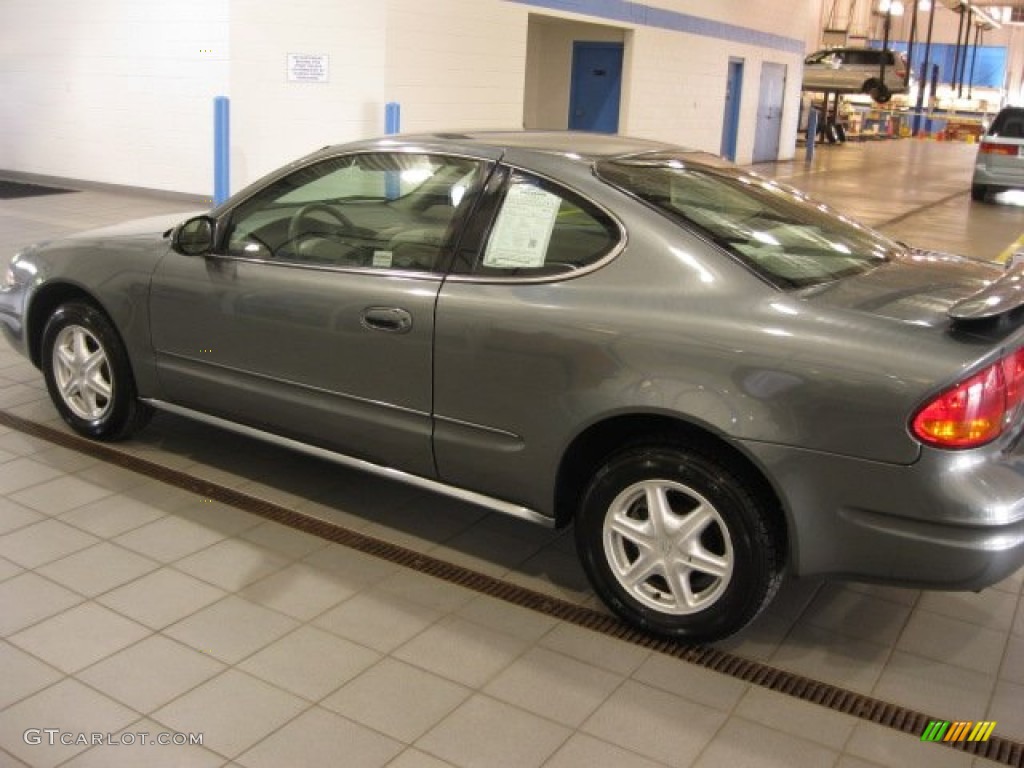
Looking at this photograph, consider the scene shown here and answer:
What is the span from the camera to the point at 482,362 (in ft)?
10.9

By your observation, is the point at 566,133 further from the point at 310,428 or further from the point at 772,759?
the point at 772,759

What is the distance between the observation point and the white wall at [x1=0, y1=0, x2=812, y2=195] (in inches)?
460

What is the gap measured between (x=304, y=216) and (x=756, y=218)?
5.66 feet

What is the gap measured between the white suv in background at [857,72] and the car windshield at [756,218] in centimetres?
2342

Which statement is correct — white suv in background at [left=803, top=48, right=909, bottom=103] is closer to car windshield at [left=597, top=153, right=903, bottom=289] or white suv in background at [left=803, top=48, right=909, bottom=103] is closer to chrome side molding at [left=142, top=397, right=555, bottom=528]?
car windshield at [left=597, top=153, right=903, bottom=289]

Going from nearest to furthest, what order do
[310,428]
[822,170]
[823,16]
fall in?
[310,428]
[822,170]
[823,16]

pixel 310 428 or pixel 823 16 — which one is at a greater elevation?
pixel 823 16

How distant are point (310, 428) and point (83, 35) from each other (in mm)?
12241

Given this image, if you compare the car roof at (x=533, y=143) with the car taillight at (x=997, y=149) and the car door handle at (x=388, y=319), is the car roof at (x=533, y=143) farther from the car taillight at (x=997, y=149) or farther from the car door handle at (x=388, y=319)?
the car taillight at (x=997, y=149)

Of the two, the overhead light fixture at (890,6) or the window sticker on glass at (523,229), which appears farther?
the overhead light fixture at (890,6)

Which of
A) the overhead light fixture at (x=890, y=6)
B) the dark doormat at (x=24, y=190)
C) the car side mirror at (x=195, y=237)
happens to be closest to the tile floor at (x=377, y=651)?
the car side mirror at (x=195, y=237)

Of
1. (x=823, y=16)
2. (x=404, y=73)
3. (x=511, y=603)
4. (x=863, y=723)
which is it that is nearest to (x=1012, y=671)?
(x=863, y=723)

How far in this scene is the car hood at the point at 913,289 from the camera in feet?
9.57

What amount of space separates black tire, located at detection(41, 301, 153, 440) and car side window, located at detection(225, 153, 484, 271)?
0.85 m
